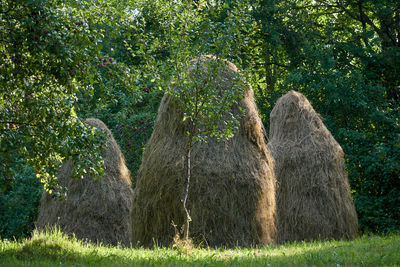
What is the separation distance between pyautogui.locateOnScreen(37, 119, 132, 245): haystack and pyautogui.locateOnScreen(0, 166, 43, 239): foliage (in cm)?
322

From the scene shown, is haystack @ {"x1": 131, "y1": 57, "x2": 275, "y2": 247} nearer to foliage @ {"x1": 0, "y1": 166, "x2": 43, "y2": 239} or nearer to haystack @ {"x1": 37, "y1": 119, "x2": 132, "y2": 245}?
haystack @ {"x1": 37, "y1": 119, "x2": 132, "y2": 245}

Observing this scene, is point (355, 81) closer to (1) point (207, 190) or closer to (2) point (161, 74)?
(1) point (207, 190)

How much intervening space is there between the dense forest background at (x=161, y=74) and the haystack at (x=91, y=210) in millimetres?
1399

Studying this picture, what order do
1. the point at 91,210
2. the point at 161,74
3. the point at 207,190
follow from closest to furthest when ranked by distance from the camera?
the point at 161,74 < the point at 207,190 < the point at 91,210

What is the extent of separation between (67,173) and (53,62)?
22.7 ft

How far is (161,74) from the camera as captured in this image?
8.12 meters

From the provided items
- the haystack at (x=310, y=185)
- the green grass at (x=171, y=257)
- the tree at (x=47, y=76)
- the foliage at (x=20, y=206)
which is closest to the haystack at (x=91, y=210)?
the foliage at (x=20, y=206)

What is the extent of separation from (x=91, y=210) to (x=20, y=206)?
464 centimetres

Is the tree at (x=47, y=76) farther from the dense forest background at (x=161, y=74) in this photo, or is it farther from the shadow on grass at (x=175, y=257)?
the shadow on grass at (x=175, y=257)

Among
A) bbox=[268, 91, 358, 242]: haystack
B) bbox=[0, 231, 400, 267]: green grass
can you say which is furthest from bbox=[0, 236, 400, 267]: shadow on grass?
bbox=[268, 91, 358, 242]: haystack

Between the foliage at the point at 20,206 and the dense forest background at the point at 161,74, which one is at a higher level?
the dense forest background at the point at 161,74

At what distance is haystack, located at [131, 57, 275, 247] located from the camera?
8359mm

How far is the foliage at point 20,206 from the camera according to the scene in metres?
14.6

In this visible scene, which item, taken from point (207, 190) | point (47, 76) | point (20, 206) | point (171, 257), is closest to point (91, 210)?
point (207, 190)
